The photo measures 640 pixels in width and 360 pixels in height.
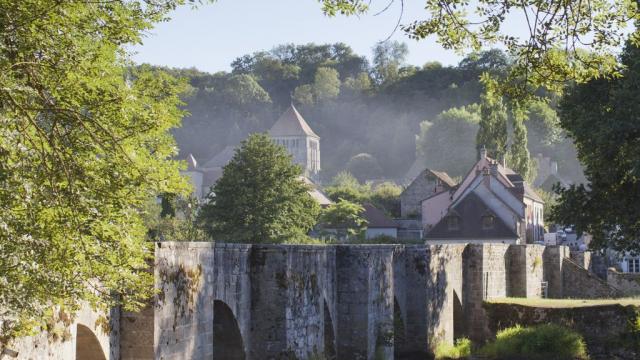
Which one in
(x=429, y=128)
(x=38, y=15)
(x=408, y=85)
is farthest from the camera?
(x=408, y=85)

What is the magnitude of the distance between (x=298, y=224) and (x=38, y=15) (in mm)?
42019

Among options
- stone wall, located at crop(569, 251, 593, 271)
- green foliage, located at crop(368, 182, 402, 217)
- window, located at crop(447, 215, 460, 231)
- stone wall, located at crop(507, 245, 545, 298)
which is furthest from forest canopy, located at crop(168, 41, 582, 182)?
stone wall, located at crop(507, 245, 545, 298)

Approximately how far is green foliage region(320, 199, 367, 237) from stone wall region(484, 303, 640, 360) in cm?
4277

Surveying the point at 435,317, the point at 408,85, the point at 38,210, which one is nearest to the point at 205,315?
the point at 38,210

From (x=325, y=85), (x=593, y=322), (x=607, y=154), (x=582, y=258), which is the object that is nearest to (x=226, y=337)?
(x=607, y=154)

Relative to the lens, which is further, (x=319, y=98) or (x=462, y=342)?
(x=319, y=98)

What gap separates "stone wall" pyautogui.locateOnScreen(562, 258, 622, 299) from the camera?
38.9m

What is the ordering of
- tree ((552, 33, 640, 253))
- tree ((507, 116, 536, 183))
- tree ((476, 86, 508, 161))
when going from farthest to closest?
tree ((507, 116, 536, 183))
tree ((476, 86, 508, 161))
tree ((552, 33, 640, 253))

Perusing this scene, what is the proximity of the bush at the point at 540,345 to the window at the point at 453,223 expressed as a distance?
31628mm

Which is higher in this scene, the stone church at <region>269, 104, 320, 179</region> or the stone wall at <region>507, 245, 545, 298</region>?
the stone church at <region>269, 104, 320, 179</region>

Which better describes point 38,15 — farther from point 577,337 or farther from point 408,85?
point 408,85

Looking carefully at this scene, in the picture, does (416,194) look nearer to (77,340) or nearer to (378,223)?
(378,223)

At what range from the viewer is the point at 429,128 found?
445ft

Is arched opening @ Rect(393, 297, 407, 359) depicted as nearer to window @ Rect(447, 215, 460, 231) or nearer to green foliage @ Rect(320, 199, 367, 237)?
window @ Rect(447, 215, 460, 231)
